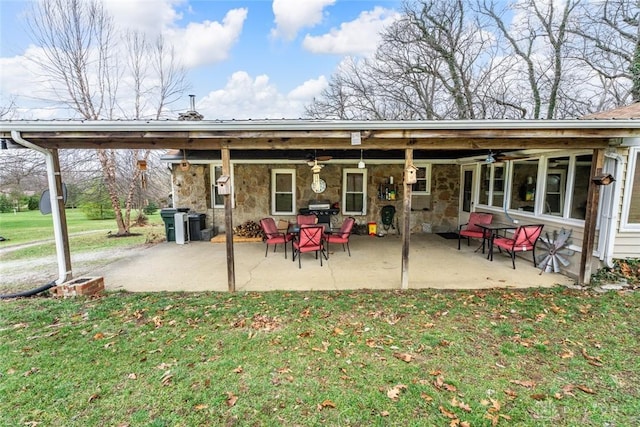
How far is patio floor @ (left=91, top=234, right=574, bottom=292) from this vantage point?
454 cm

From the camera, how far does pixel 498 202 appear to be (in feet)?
22.7

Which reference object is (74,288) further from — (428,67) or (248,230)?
(428,67)

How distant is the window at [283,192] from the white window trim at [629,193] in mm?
6781

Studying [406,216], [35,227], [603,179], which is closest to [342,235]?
[406,216]

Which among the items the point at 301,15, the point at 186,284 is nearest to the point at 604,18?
the point at 301,15

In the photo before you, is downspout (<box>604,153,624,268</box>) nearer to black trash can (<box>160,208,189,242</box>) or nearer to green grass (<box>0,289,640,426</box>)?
green grass (<box>0,289,640,426</box>)

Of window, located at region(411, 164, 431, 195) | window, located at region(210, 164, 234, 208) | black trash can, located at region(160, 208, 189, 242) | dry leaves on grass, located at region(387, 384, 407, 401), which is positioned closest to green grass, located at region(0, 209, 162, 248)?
black trash can, located at region(160, 208, 189, 242)

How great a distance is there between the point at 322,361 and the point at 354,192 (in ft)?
21.2

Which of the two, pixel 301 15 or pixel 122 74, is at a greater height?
pixel 301 15

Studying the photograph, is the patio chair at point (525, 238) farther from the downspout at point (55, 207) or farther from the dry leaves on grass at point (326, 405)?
the downspout at point (55, 207)

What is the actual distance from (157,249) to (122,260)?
1.01 m

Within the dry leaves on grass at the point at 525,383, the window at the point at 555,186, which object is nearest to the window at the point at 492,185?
the window at the point at 555,186

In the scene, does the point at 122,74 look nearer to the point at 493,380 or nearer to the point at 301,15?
the point at 301,15

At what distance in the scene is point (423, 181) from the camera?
877cm
